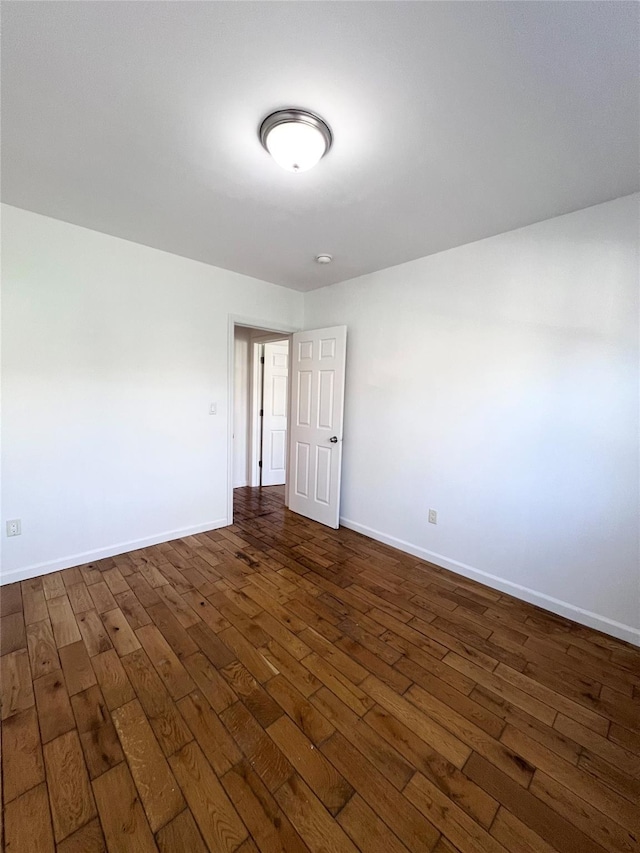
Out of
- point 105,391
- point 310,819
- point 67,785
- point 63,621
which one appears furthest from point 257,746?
point 105,391

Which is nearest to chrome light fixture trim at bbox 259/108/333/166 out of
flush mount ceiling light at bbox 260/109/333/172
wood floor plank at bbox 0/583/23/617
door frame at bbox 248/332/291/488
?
flush mount ceiling light at bbox 260/109/333/172

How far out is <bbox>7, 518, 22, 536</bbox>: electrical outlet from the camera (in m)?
2.35

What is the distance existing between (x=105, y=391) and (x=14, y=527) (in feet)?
3.67

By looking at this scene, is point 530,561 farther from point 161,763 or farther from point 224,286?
point 224,286

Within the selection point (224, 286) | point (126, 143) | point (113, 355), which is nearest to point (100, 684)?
point (113, 355)

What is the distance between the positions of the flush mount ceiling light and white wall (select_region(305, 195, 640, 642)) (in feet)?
5.16

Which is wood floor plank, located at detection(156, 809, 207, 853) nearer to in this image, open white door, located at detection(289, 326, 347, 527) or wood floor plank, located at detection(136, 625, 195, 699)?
wood floor plank, located at detection(136, 625, 195, 699)

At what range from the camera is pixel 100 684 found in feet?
5.25

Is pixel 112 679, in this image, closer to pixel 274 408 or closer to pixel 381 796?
pixel 381 796

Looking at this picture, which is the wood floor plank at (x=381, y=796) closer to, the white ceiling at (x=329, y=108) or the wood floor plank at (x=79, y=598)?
the wood floor plank at (x=79, y=598)

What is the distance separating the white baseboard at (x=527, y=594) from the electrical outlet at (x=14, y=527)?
282 cm

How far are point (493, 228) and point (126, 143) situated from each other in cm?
223

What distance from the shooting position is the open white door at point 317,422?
3.43 meters

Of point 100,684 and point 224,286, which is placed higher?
point 224,286
